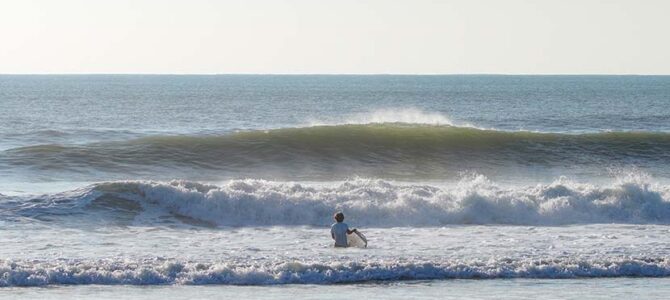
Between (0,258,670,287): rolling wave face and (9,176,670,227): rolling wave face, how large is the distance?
4835 mm

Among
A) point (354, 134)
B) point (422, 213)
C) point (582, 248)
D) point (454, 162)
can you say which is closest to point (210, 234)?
point (422, 213)

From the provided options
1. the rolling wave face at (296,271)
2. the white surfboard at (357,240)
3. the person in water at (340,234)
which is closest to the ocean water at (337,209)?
the rolling wave face at (296,271)

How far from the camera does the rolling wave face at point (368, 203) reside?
1991 centimetres

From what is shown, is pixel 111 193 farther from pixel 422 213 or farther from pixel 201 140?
pixel 201 140

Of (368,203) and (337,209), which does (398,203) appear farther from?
(337,209)

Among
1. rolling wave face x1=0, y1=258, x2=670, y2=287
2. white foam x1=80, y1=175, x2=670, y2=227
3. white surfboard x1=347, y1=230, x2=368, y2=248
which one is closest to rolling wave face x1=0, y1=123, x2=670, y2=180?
white foam x1=80, y1=175, x2=670, y2=227

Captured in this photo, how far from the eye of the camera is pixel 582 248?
1642cm

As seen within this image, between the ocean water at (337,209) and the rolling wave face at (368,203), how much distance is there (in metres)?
0.04

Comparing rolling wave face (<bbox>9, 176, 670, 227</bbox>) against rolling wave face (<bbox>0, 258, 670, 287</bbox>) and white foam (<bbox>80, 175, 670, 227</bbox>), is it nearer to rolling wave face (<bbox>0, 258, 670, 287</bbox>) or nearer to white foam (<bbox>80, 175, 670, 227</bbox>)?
white foam (<bbox>80, 175, 670, 227</bbox>)

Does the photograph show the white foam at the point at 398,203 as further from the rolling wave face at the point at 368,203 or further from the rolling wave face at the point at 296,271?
the rolling wave face at the point at 296,271

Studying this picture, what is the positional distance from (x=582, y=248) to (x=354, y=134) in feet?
59.9

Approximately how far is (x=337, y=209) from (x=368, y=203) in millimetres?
695

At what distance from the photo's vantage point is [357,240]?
1697cm

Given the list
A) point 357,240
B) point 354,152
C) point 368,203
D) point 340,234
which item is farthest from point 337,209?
point 354,152
